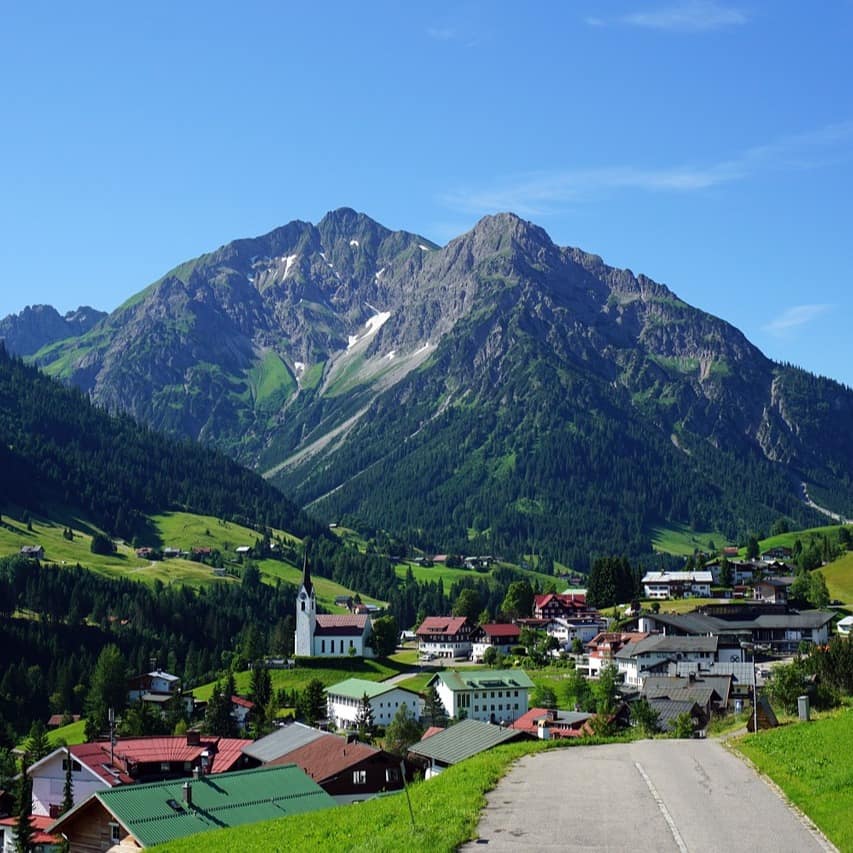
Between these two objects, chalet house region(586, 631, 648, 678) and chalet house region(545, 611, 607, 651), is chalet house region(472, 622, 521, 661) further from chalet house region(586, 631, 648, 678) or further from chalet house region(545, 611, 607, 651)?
chalet house region(586, 631, 648, 678)

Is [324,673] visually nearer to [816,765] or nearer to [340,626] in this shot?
[340,626]

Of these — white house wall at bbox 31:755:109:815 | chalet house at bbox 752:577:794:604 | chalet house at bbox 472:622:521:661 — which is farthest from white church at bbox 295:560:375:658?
white house wall at bbox 31:755:109:815

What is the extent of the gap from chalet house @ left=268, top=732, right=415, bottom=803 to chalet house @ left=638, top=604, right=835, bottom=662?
277ft

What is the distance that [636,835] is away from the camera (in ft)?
110

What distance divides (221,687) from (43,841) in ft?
222

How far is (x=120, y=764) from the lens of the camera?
3034 inches

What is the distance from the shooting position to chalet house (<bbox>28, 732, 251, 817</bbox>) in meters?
76.4

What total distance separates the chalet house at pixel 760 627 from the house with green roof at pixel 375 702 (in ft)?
156

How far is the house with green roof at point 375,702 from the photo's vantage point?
124 meters

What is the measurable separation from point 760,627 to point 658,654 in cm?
2505

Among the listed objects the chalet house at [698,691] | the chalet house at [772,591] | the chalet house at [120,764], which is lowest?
the chalet house at [120,764]

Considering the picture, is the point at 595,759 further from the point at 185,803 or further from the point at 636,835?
the point at 185,803

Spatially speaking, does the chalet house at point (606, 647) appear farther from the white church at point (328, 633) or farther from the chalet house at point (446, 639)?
the white church at point (328, 633)

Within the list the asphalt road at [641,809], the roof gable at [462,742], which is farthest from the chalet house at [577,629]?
the asphalt road at [641,809]
